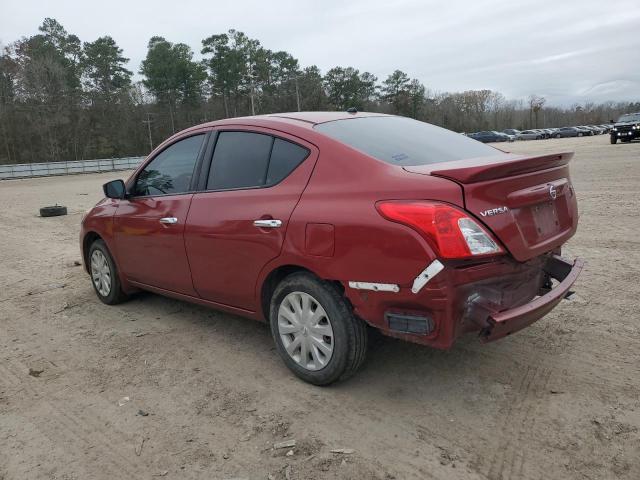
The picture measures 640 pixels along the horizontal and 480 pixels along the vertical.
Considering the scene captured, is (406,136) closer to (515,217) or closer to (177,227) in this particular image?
(515,217)

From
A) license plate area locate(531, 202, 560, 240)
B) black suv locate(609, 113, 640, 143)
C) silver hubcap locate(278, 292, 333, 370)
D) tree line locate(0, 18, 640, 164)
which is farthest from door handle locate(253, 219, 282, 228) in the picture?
tree line locate(0, 18, 640, 164)

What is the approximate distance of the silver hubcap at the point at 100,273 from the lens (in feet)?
17.3

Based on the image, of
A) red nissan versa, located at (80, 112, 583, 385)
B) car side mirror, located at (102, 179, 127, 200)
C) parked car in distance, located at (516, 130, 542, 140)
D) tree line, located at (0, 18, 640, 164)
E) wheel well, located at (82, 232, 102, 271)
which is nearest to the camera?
red nissan versa, located at (80, 112, 583, 385)

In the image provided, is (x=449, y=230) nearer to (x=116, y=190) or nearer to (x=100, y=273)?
(x=116, y=190)

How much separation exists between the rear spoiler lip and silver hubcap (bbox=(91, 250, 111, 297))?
3.54 m

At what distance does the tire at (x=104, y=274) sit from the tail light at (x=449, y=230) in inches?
137

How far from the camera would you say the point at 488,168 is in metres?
2.77

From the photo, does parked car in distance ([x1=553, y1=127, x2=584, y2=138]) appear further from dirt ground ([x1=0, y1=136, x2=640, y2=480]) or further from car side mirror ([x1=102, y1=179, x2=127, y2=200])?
car side mirror ([x1=102, y1=179, x2=127, y2=200])

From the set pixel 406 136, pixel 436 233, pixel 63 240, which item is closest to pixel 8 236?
pixel 63 240

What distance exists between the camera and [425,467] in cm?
254

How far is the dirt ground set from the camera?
2.62m

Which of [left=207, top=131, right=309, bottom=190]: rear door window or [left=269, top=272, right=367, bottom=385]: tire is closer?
[left=269, top=272, right=367, bottom=385]: tire

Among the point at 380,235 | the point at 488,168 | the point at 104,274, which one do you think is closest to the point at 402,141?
the point at 488,168

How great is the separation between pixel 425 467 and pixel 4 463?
7.33ft
